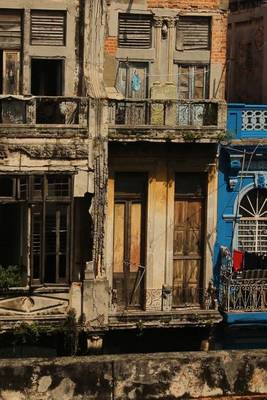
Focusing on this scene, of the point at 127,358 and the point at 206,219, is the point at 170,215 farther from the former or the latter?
the point at 127,358

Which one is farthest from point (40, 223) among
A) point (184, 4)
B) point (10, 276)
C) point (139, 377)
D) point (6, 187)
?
point (139, 377)

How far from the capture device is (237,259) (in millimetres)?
19656

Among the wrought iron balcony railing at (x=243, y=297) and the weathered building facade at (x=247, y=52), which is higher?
the weathered building facade at (x=247, y=52)

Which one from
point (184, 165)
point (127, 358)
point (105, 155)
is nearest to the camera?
point (127, 358)

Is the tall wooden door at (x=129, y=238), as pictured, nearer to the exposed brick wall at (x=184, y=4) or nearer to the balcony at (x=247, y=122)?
the balcony at (x=247, y=122)

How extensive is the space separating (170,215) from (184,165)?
103cm

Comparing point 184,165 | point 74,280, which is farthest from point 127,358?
point 184,165

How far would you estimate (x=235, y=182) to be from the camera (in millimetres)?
19531

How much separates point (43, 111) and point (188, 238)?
4.03m

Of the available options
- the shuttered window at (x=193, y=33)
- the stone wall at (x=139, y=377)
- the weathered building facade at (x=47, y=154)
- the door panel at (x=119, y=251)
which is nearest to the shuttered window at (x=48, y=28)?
the weathered building facade at (x=47, y=154)

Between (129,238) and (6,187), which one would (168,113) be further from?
(6,187)

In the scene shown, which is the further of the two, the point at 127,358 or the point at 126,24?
the point at 126,24

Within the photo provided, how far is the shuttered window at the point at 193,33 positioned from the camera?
1928 cm

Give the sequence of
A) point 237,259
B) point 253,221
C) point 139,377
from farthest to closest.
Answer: point 253,221 < point 237,259 < point 139,377
